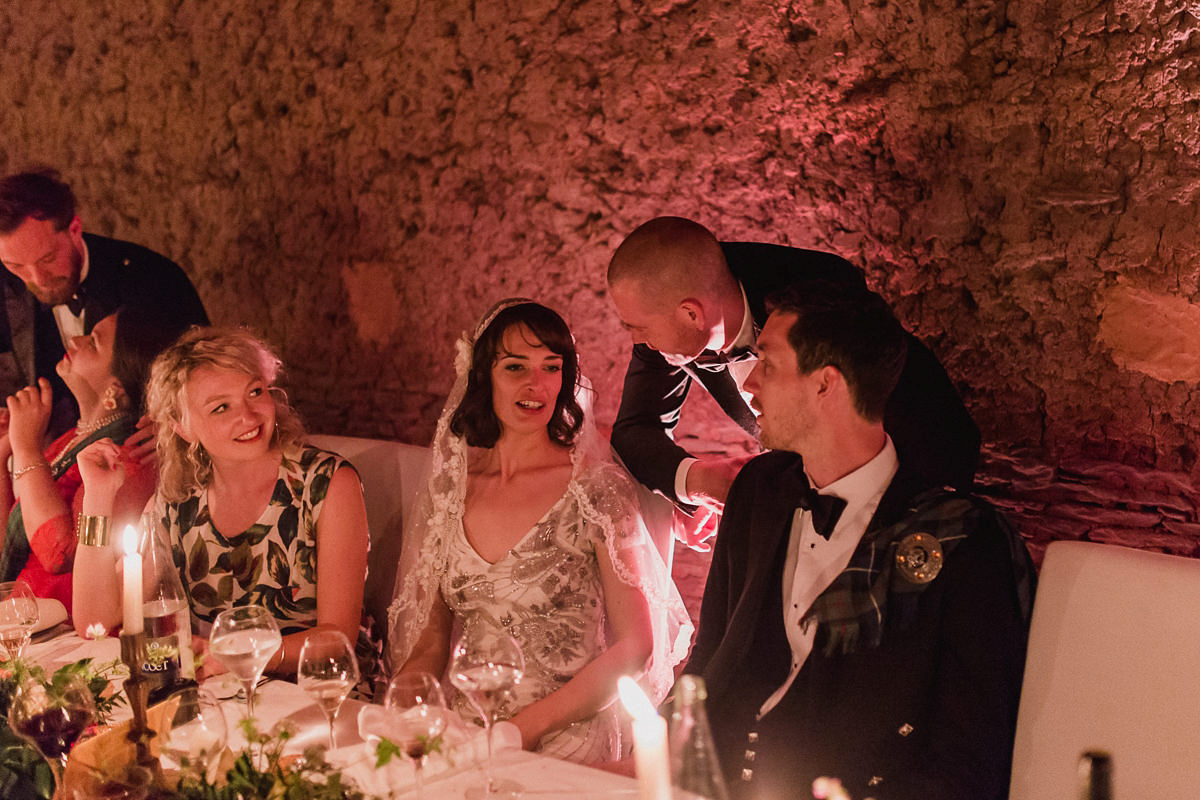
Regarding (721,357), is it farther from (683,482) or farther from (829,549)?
(829,549)

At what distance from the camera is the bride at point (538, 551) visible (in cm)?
247

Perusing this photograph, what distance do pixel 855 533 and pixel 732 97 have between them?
1.63m

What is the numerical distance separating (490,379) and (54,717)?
4.44 feet

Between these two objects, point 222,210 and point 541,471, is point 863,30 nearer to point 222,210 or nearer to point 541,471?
point 541,471

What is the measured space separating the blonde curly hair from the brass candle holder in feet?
3.89

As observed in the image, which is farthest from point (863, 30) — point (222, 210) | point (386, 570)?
point (222, 210)

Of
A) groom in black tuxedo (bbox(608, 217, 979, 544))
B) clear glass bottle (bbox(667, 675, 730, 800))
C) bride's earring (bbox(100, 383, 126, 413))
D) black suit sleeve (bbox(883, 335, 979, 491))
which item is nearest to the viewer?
clear glass bottle (bbox(667, 675, 730, 800))

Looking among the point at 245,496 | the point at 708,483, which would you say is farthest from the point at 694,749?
the point at 245,496

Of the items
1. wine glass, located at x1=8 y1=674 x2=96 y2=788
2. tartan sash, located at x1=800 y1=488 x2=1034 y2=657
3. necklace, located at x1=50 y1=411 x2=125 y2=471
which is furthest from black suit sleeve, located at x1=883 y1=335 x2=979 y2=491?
necklace, located at x1=50 y1=411 x2=125 y2=471

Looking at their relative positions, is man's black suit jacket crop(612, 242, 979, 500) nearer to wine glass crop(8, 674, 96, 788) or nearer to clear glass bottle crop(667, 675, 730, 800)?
clear glass bottle crop(667, 675, 730, 800)

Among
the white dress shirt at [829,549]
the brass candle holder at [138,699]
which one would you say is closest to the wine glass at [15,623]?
the brass candle holder at [138,699]

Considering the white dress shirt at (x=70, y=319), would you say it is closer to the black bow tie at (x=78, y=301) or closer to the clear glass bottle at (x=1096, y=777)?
the black bow tie at (x=78, y=301)

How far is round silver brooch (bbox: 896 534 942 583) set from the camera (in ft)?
6.04

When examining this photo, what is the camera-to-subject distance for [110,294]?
3742 mm
